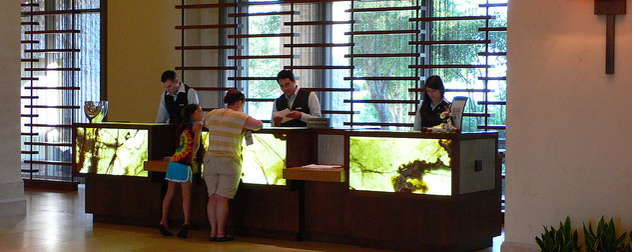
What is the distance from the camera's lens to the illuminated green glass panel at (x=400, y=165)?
568 cm

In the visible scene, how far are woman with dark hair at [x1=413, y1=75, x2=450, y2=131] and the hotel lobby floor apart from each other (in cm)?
119

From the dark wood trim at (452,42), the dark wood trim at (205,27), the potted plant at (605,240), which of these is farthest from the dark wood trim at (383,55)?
the potted plant at (605,240)

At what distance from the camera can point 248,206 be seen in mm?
6902

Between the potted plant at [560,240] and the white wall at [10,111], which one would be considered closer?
the potted plant at [560,240]

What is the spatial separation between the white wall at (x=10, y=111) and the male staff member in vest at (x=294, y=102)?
3.20 m

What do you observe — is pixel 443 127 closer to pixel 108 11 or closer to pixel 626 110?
pixel 626 110

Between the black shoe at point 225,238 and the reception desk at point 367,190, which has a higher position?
the reception desk at point 367,190

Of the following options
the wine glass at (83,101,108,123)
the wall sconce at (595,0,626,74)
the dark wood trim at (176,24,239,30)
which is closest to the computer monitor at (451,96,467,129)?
the wall sconce at (595,0,626,74)

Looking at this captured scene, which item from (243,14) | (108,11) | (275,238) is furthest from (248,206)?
(108,11)

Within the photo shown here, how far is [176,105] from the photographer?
25.9 feet

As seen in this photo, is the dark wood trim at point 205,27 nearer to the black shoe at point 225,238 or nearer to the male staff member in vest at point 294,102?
the male staff member in vest at point 294,102

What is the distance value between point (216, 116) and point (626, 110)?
3376mm

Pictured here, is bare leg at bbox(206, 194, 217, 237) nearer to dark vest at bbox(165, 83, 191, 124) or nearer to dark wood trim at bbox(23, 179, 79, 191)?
dark vest at bbox(165, 83, 191, 124)

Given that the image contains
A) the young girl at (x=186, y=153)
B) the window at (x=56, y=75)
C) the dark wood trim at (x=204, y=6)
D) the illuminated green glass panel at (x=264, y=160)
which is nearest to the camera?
the illuminated green glass panel at (x=264, y=160)
